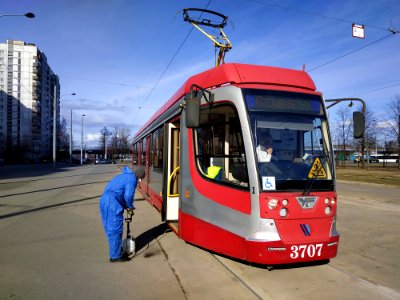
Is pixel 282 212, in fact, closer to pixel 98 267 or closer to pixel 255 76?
pixel 255 76

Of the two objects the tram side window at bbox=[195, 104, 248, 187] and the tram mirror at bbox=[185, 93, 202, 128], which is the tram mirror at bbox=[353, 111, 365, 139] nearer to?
the tram side window at bbox=[195, 104, 248, 187]

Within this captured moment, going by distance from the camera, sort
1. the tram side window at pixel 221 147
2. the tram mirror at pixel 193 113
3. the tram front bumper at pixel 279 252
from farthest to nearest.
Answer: the tram side window at pixel 221 147
the tram mirror at pixel 193 113
the tram front bumper at pixel 279 252

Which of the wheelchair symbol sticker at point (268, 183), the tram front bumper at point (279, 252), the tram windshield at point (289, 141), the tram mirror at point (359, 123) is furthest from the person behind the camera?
the tram mirror at point (359, 123)

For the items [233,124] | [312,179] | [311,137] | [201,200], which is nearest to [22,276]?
[201,200]

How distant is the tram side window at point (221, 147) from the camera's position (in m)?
4.95

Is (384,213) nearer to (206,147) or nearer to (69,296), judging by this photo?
(206,147)

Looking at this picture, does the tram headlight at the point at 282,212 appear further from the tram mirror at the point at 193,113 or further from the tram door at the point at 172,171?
the tram door at the point at 172,171

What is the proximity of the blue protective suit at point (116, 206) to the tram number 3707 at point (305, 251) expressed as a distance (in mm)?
2471

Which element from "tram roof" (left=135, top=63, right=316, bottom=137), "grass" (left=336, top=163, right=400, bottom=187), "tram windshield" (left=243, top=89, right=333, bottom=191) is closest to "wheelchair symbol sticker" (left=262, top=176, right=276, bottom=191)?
"tram windshield" (left=243, top=89, right=333, bottom=191)

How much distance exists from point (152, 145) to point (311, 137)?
5.76 m

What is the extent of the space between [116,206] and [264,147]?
7.87 ft

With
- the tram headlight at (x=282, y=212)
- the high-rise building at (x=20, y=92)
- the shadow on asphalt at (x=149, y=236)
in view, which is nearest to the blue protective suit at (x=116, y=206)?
the shadow on asphalt at (x=149, y=236)

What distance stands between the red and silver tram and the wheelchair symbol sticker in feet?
0.04

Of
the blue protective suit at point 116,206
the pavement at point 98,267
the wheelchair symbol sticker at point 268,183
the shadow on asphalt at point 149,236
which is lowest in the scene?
the shadow on asphalt at point 149,236
